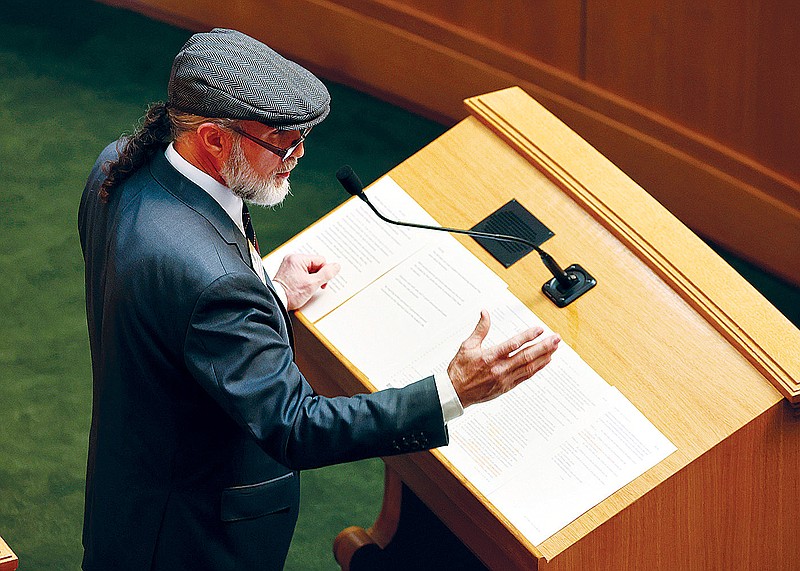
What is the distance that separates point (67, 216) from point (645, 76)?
2055mm

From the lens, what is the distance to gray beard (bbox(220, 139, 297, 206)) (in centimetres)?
244

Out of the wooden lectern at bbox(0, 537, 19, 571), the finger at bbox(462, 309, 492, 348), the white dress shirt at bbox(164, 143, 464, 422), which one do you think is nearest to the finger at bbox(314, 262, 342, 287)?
the white dress shirt at bbox(164, 143, 464, 422)

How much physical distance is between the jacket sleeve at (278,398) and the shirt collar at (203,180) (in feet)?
0.70

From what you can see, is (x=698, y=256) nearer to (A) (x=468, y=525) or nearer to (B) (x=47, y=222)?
(A) (x=468, y=525)

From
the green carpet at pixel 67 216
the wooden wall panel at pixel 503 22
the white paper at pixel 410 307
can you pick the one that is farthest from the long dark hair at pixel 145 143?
the wooden wall panel at pixel 503 22

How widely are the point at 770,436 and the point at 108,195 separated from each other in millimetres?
1371

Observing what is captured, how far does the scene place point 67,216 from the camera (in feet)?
15.3

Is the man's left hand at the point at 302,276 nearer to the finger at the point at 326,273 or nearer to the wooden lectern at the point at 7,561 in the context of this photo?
the finger at the point at 326,273

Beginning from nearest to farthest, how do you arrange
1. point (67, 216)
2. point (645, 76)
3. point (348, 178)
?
point (348, 178), point (645, 76), point (67, 216)

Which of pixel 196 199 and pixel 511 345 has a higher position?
pixel 196 199

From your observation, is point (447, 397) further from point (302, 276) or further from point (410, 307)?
Answer: point (302, 276)

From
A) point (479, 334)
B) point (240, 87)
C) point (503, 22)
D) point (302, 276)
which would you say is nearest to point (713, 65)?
point (503, 22)

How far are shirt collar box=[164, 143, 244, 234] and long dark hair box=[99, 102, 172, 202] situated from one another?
0.03 m

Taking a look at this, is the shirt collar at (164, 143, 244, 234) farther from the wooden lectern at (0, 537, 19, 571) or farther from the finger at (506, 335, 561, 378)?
the wooden lectern at (0, 537, 19, 571)
